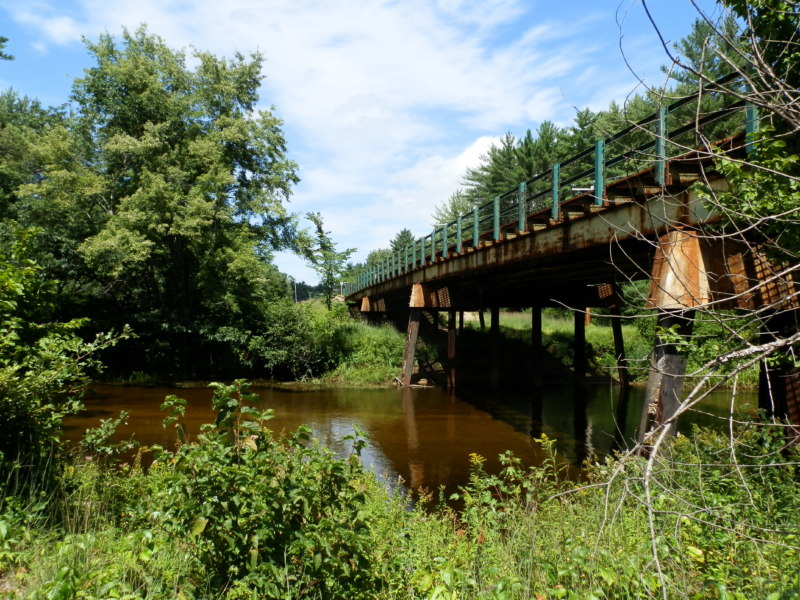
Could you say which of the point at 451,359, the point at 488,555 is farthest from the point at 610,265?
the point at 488,555

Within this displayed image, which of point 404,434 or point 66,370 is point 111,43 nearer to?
point 404,434

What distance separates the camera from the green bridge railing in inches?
128

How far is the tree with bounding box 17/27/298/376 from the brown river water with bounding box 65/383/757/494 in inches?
155

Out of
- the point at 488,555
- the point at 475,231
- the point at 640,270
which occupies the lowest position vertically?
the point at 488,555

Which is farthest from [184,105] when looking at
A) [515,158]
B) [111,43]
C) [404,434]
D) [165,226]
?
[515,158]

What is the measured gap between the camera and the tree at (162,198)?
19.0m

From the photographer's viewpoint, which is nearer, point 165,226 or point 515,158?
point 165,226

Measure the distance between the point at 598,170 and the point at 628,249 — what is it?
1.71 meters

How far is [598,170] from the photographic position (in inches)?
316

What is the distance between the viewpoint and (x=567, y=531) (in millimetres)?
4203

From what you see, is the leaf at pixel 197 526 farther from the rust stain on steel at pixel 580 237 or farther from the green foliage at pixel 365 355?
the green foliage at pixel 365 355

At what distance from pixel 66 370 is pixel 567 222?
778 cm

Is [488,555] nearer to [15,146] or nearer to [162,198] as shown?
[162,198]

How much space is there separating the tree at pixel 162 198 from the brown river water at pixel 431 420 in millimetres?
3927
